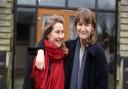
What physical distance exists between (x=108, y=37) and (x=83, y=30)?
678cm

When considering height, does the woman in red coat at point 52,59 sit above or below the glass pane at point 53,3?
below

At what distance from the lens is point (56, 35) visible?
2660 millimetres

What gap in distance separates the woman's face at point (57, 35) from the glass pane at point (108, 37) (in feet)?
21.8

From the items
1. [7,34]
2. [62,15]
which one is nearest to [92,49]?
[7,34]

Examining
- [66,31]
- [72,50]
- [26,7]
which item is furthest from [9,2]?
[72,50]

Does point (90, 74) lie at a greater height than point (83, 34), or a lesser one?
lesser

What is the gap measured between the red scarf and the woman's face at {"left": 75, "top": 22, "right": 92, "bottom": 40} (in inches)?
6.7

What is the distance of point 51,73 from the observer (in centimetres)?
264

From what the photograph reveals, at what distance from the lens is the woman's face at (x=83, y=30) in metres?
2.61

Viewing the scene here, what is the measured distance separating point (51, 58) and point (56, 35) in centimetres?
15

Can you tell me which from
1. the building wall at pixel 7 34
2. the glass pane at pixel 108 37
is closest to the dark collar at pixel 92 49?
the building wall at pixel 7 34

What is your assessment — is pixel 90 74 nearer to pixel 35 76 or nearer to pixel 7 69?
pixel 35 76

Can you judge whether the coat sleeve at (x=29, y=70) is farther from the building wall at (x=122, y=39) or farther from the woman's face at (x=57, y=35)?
the building wall at (x=122, y=39)

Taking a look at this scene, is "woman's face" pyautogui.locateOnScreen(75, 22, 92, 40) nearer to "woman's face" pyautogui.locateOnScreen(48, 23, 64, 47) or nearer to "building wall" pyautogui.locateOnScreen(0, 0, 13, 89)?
"woman's face" pyautogui.locateOnScreen(48, 23, 64, 47)
